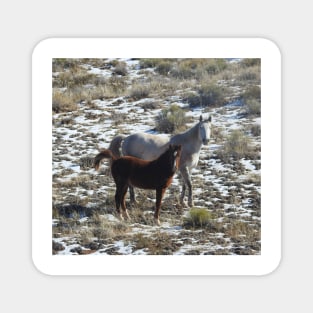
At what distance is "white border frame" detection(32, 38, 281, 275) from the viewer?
28.5 ft

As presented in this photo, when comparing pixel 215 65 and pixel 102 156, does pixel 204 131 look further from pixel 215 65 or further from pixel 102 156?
pixel 102 156

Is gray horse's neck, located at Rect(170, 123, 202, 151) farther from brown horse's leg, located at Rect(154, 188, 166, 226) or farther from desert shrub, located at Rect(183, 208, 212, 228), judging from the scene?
desert shrub, located at Rect(183, 208, 212, 228)

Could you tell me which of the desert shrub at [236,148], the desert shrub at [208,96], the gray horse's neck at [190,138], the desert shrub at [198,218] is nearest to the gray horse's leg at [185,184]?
the desert shrub at [198,218]

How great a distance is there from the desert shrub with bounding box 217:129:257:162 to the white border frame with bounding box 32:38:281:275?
0.15 m

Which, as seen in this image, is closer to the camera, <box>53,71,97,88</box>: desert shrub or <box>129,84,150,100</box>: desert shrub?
<box>53,71,97,88</box>: desert shrub

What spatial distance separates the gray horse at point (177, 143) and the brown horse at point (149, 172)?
0.06 meters

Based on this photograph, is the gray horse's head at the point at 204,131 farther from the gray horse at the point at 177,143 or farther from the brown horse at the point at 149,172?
the brown horse at the point at 149,172

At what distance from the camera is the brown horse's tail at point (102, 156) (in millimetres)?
8789

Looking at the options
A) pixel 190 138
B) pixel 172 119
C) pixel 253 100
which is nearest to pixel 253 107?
pixel 253 100

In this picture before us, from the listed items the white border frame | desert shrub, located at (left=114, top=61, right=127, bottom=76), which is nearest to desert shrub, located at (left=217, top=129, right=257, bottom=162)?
the white border frame

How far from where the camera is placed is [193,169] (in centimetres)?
881
